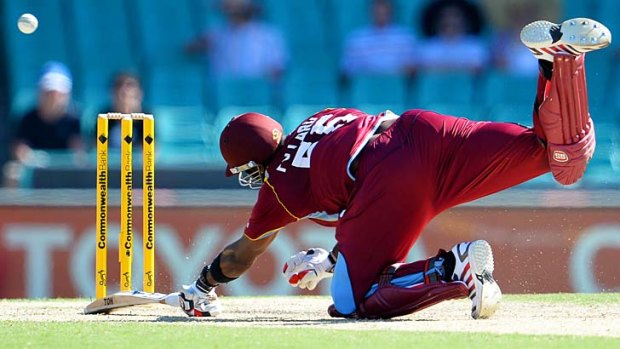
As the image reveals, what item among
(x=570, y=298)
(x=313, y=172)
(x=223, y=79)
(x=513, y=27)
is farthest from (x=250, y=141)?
(x=513, y=27)

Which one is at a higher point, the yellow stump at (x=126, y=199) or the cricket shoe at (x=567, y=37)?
the cricket shoe at (x=567, y=37)

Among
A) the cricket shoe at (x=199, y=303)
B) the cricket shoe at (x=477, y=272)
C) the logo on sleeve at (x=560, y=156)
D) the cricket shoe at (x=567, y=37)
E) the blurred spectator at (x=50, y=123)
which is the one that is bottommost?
the blurred spectator at (x=50, y=123)

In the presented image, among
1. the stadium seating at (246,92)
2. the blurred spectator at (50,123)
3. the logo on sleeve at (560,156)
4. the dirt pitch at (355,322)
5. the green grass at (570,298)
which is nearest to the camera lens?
the dirt pitch at (355,322)

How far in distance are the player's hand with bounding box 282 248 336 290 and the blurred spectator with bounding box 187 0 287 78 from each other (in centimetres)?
652

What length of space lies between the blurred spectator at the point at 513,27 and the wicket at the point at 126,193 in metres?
7.05

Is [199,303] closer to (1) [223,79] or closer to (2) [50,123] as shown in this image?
(2) [50,123]

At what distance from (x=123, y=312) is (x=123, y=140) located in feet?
3.32

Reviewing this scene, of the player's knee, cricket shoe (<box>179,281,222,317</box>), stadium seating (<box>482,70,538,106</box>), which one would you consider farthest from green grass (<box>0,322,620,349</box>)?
stadium seating (<box>482,70,538,106</box>)

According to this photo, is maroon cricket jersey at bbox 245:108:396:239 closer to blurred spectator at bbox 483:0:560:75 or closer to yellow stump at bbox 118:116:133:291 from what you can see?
yellow stump at bbox 118:116:133:291

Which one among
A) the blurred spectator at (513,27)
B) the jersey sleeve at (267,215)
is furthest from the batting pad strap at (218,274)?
the blurred spectator at (513,27)

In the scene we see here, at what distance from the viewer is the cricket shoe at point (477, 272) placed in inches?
262

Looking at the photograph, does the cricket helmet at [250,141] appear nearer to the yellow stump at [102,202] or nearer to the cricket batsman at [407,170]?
the cricket batsman at [407,170]

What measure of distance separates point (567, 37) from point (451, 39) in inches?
283

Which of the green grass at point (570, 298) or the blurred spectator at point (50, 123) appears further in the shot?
the blurred spectator at point (50, 123)
